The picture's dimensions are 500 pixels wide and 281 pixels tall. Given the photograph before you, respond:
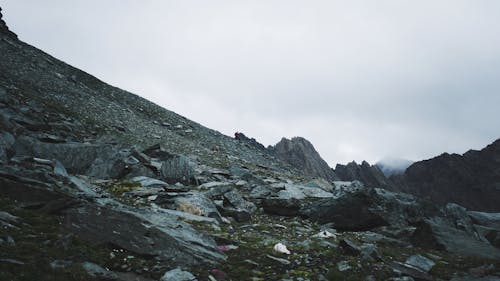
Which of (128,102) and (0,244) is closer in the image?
(0,244)

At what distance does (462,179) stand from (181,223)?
14242 centimetres

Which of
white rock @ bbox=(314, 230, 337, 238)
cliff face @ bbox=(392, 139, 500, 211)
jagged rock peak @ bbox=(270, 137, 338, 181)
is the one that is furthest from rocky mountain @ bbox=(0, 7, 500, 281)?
cliff face @ bbox=(392, 139, 500, 211)

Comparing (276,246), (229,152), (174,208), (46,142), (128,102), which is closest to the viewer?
(276,246)

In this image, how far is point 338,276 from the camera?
12.9 m

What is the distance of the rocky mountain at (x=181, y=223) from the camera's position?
1173 cm

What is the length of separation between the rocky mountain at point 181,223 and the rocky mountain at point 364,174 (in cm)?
10323

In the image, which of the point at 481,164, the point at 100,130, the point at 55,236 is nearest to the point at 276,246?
the point at 55,236

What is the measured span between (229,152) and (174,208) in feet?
112

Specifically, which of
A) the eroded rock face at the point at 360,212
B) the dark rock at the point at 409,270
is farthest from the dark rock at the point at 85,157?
the dark rock at the point at 409,270

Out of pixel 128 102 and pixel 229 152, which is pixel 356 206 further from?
pixel 128 102

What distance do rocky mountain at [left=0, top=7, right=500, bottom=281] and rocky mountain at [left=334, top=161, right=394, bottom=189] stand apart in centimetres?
10323

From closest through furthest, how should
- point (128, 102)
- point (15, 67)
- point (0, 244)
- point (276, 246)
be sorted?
1. point (0, 244)
2. point (276, 246)
3. point (15, 67)
4. point (128, 102)

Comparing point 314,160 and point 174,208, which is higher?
point 314,160

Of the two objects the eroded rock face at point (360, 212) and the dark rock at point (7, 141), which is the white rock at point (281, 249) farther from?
the dark rock at point (7, 141)
